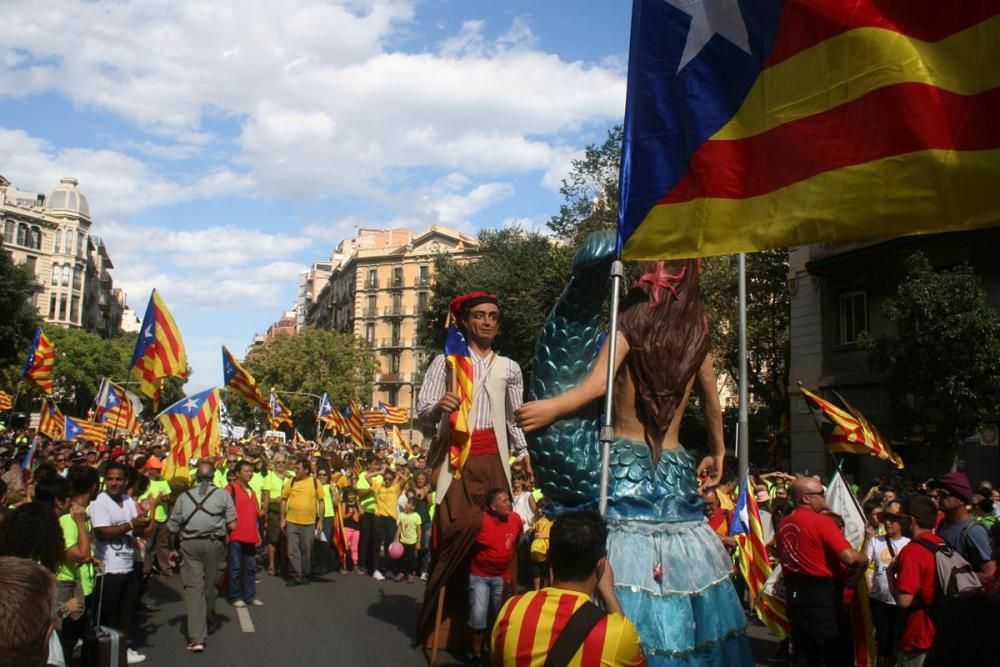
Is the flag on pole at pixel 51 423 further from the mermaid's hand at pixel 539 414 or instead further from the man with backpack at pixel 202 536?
the mermaid's hand at pixel 539 414

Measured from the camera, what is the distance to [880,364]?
61.6 feet

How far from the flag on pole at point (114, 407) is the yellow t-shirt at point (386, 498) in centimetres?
680

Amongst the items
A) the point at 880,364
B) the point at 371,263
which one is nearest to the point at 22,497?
the point at 880,364

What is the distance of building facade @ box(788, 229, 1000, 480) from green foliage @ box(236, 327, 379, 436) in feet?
138

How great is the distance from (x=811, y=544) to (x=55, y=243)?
273ft

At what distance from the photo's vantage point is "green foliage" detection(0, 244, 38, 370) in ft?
104

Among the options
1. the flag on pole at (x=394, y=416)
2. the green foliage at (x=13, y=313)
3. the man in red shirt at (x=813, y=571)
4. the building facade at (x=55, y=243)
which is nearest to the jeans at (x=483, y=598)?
the man in red shirt at (x=813, y=571)

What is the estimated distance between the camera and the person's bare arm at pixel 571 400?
13.0 feet

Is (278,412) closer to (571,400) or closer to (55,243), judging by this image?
(571,400)

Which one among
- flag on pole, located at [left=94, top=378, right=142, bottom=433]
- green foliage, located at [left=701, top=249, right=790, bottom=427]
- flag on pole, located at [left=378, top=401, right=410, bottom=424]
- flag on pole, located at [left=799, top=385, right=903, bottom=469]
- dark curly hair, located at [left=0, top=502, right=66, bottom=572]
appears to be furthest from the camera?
flag on pole, located at [left=378, top=401, right=410, bottom=424]

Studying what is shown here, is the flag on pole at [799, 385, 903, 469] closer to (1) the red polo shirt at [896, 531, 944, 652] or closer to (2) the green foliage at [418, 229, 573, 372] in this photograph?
(1) the red polo shirt at [896, 531, 944, 652]

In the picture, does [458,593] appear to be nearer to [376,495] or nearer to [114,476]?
[114,476]

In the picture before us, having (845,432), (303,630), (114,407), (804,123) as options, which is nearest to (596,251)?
(804,123)

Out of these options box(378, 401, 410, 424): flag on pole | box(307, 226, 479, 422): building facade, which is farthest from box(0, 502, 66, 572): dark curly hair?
box(307, 226, 479, 422): building facade
